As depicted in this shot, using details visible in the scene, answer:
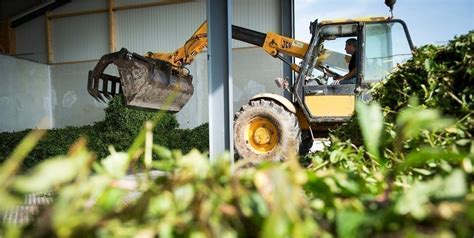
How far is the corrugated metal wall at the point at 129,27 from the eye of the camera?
14.3m

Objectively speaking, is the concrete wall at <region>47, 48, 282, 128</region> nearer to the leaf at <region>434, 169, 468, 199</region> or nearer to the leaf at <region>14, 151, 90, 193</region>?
the leaf at <region>434, 169, 468, 199</region>

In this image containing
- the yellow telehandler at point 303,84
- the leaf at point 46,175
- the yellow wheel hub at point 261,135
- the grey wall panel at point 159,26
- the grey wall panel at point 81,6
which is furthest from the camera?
the grey wall panel at point 81,6

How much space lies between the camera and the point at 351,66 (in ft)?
23.1

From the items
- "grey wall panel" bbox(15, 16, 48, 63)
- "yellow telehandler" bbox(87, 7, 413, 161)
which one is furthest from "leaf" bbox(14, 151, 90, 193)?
"grey wall panel" bbox(15, 16, 48, 63)

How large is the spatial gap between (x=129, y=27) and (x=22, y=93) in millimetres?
4240

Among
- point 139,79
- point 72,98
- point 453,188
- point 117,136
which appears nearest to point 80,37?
point 72,98

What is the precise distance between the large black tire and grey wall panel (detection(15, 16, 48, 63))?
1194 centimetres

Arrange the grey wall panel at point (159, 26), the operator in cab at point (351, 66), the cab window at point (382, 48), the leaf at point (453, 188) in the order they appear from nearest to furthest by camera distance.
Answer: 1. the leaf at point (453, 188)
2. the cab window at point (382, 48)
3. the operator in cab at point (351, 66)
4. the grey wall panel at point (159, 26)

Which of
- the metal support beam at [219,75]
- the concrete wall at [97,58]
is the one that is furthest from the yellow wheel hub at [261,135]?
the concrete wall at [97,58]

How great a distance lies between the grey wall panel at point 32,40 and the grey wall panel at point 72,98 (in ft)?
2.98

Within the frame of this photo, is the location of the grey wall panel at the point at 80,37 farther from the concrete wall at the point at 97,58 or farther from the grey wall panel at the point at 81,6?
the grey wall panel at the point at 81,6

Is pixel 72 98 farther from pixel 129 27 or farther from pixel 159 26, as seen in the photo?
pixel 159 26

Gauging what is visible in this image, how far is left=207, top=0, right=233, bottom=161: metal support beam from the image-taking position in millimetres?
5898

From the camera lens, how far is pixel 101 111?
15500 millimetres
